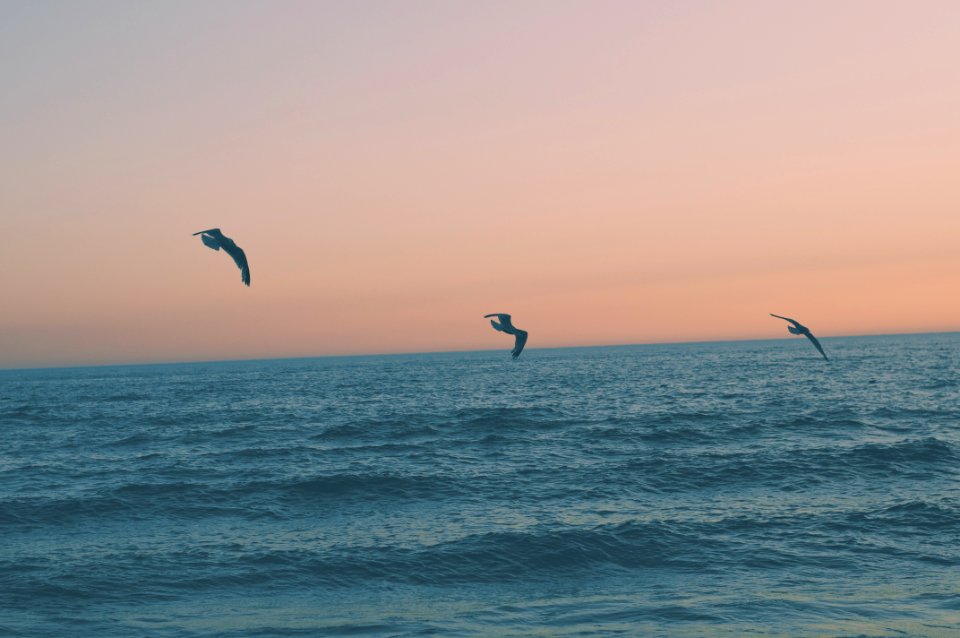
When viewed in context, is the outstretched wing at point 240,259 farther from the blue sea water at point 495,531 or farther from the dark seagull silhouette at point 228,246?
the blue sea water at point 495,531

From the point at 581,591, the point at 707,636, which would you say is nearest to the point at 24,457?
the point at 581,591

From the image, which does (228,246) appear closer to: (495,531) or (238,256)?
(238,256)

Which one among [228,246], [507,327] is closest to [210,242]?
[228,246]

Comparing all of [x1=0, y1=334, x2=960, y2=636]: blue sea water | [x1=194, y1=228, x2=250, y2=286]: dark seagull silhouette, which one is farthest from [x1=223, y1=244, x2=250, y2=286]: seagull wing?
[x1=0, y1=334, x2=960, y2=636]: blue sea water

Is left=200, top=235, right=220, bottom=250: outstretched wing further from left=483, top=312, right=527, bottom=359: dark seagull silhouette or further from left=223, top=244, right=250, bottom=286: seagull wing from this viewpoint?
left=483, top=312, right=527, bottom=359: dark seagull silhouette

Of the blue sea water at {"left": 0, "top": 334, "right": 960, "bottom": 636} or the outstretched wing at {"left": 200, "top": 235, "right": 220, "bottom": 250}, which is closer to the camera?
the outstretched wing at {"left": 200, "top": 235, "right": 220, "bottom": 250}

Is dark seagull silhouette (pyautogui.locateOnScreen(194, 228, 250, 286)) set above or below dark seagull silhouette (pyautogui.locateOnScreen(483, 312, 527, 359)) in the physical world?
above

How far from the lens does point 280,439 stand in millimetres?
42344

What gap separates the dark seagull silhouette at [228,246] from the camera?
46.3 ft

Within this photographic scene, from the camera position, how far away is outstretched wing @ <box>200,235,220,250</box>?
14.3 meters

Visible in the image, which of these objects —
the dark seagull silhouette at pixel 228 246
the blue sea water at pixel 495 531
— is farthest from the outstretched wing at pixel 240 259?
the blue sea water at pixel 495 531

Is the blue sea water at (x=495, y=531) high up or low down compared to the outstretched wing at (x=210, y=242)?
down

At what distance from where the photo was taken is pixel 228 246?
47.3 ft

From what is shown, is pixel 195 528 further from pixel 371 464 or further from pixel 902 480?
pixel 902 480
